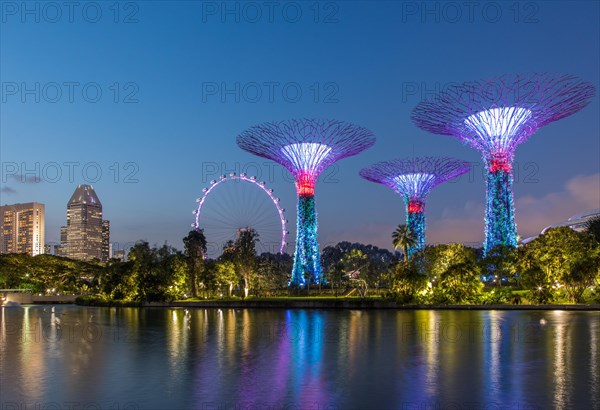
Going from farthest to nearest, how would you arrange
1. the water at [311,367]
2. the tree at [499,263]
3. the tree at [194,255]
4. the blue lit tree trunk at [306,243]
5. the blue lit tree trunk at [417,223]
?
the blue lit tree trunk at [417,223] → the blue lit tree trunk at [306,243] → the tree at [194,255] → the tree at [499,263] → the water at [311,367]

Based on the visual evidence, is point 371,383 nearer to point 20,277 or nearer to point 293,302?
point 293,302

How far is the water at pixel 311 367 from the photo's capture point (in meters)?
15.6

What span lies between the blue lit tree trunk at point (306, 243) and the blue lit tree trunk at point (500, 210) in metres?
20.2

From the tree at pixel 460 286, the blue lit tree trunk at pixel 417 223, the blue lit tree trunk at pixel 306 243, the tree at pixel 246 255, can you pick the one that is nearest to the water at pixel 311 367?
the tree at pixel 460 286

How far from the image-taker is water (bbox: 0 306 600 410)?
1556 centimetres

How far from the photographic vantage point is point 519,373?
61.6 feet

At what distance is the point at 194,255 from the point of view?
2997 inches

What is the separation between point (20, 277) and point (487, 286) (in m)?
73.8

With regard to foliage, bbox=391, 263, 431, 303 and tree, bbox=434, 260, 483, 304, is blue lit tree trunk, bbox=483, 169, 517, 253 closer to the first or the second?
tree, bbox=434, 260, 483, 304

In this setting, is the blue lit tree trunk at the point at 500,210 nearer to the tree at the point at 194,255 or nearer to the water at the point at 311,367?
the tree at the point at 194,255

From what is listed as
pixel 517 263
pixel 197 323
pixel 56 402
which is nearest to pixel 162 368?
pixel 56 402

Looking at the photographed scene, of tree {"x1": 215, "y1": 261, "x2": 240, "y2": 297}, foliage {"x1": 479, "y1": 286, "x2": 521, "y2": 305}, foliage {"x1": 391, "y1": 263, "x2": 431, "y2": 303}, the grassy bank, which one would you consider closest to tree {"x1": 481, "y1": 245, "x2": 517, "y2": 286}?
foliage {"x1": 479, "y1": 286, "x2": 521, "y2": 305}

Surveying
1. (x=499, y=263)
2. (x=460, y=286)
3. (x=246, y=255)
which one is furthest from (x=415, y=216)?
(x=460, y=286)

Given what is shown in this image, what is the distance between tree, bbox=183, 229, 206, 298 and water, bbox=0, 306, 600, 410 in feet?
130
